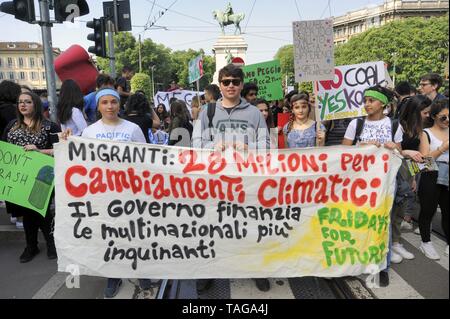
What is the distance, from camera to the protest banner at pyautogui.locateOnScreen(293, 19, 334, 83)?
12.3 feet

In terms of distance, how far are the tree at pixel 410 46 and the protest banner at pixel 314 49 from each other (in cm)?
3720

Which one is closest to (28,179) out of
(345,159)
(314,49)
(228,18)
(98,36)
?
(345,159)

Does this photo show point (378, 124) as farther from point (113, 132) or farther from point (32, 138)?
point (32, 138)

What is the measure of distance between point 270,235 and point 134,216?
106cm

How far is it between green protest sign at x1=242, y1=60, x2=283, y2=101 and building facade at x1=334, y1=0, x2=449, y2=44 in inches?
2420

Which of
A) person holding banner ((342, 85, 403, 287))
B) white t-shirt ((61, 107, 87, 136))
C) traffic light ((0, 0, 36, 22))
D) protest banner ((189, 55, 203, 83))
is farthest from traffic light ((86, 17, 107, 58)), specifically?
person holding banner ((342, 85, 403, 287))

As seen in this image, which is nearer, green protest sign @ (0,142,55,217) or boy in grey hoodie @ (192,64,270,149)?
boy in grey hoodie @ (192,64,270,149)

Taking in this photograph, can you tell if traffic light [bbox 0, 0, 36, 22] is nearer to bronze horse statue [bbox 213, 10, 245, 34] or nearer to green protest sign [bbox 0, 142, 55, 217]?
green protest sign [bbox 0, 142, 55, 217]

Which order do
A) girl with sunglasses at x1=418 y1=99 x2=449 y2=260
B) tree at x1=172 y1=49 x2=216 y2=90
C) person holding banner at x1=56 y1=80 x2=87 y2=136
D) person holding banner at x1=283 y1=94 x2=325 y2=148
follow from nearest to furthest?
girl with sunglasses at x1=418 y1=99 x2=449 y2=260, person holding banner at x1=283 y1=94 x2=325 y2=148, person holding banner at x1=56 y1=80 x2=87 y2=136, tree at x1=172 y1=49 x2=216 y2=90

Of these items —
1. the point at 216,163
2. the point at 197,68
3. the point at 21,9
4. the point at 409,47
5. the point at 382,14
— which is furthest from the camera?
the point at 382,14

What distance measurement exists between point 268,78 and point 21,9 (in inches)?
155

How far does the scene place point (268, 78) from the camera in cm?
655

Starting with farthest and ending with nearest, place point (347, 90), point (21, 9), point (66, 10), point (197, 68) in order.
A: point (197, 68) → point (66, 10) → point (21, 9) → point (347, 90)
